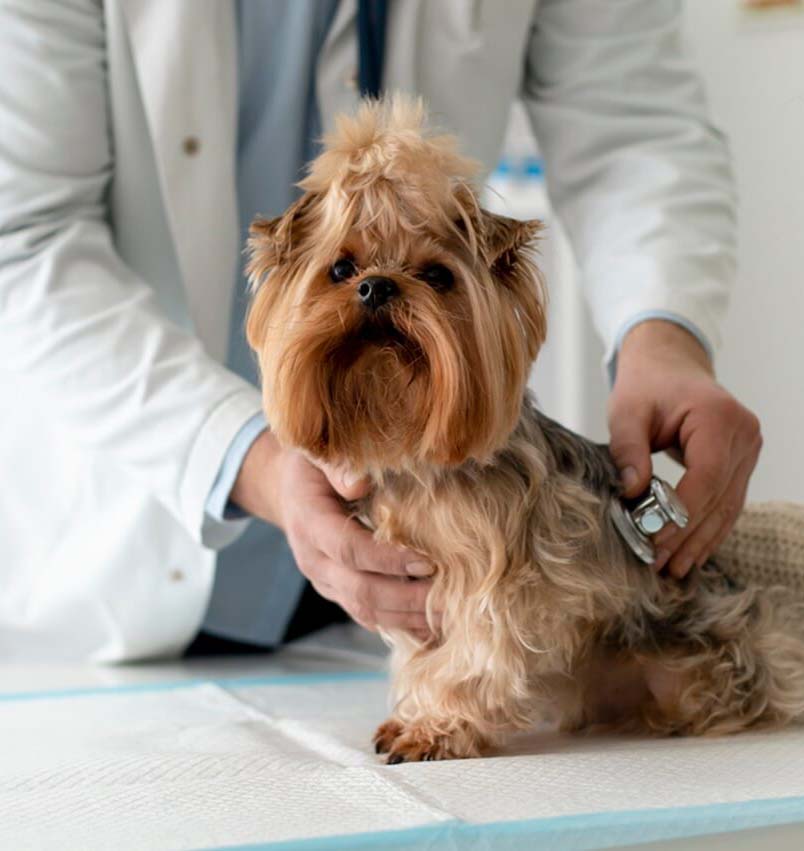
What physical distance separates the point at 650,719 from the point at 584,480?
27 centimetres

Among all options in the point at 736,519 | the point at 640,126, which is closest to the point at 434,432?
the point at 736,519

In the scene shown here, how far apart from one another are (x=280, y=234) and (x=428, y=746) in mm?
478

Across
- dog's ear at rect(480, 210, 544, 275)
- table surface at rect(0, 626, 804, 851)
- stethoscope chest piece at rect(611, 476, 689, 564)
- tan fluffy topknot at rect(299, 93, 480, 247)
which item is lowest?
table surface at rect(0, 626, 804, 851)

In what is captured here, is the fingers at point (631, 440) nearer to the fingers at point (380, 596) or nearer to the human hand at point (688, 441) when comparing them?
the human hand at point (688, 441)

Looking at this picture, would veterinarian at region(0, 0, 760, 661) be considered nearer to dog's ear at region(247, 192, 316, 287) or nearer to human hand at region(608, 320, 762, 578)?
human hand at region(608, 320, 762, 578)

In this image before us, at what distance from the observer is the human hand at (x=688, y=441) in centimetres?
122

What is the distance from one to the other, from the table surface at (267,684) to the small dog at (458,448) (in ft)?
0.28

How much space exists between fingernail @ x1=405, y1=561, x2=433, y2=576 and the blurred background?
0.92 metres

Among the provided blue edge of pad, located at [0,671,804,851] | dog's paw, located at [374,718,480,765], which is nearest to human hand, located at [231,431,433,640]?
dog's paw, located at [374,718,480,765]

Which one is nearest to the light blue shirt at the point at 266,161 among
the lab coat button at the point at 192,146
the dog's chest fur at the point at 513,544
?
the lab coat button at the point at 192,146

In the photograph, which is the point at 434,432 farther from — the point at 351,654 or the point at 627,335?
the point at 351,654

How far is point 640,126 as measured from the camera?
1667mm

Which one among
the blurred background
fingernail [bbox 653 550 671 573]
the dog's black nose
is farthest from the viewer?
the blurred background

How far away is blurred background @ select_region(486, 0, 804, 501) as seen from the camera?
2.07m
